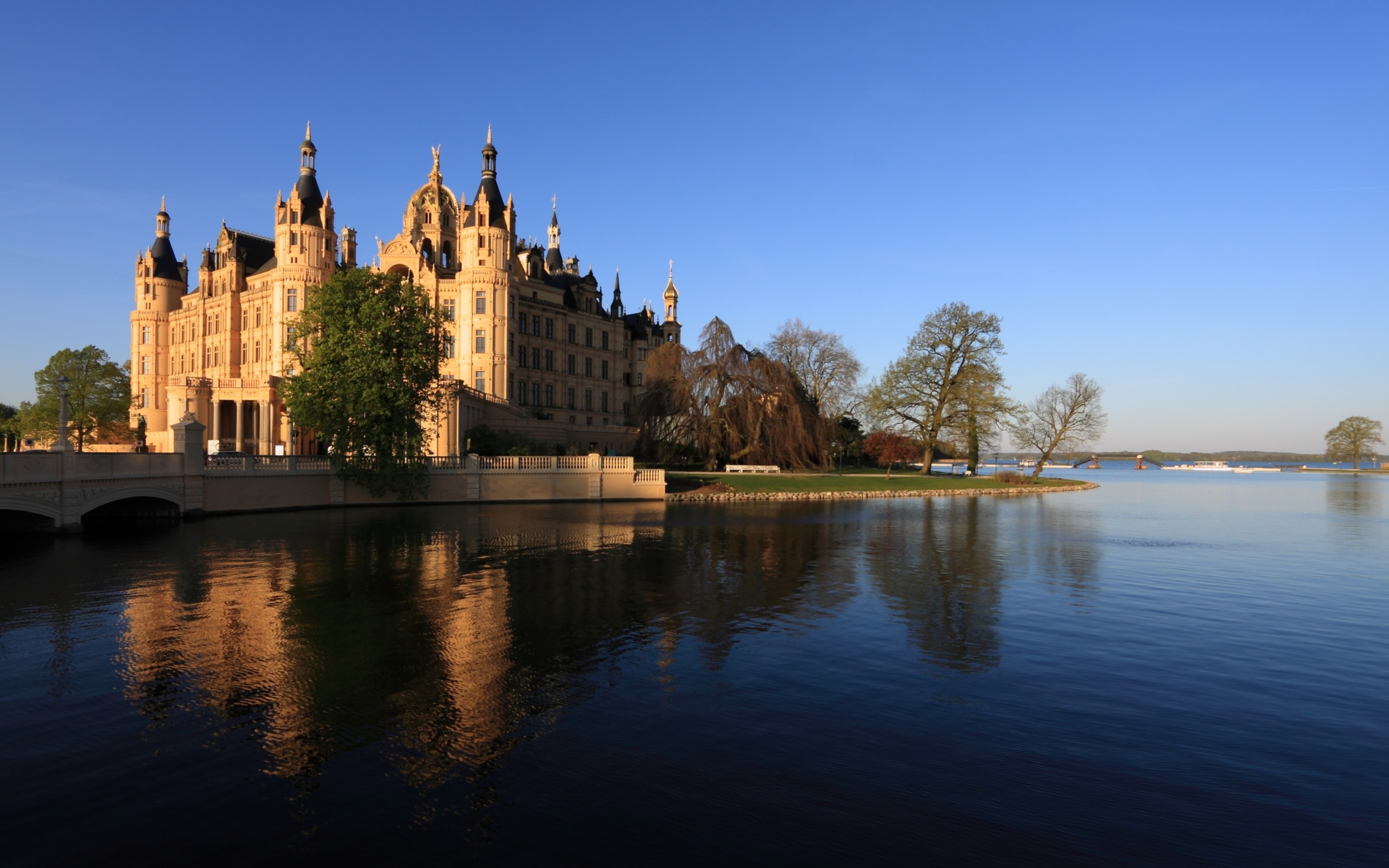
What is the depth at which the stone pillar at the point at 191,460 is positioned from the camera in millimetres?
34062

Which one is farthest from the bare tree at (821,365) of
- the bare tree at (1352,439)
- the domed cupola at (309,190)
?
the bare tree at (1352,439)

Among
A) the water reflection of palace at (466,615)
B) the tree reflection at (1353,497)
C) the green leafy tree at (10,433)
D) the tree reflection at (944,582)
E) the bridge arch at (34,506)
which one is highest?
the green leafy tree at (10,433)

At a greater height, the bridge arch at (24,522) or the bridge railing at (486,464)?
the bridge railing at (486,464)

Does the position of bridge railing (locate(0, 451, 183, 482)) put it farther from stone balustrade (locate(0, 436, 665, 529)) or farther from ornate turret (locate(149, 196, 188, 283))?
ornate turret (locate(149, 196, 188, 283))

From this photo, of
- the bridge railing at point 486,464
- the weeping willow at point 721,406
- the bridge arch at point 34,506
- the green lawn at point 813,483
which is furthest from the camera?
the weeping willow at point 721,406

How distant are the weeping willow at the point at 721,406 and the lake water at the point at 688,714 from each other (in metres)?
38.0

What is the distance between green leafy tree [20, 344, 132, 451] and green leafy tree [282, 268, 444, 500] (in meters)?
47.5

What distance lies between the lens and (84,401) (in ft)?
239

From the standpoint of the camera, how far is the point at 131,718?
939 cm

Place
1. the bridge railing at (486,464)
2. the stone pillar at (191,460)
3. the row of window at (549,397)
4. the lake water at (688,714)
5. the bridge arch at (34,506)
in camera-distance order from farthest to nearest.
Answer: the row of window at (549,397) → the bridge railing at (486,464) → the stone pillar at (191,460) → the bridge arch at (34,506) → the lake water at (688,714)

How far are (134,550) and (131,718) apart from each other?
736 inches

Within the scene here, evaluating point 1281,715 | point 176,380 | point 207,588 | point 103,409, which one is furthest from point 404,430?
point 103,409

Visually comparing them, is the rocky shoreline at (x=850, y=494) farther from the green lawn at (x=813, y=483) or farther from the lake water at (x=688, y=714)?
the lake water at (x=688, y=714)

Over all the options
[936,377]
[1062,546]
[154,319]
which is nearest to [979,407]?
[936,377]
